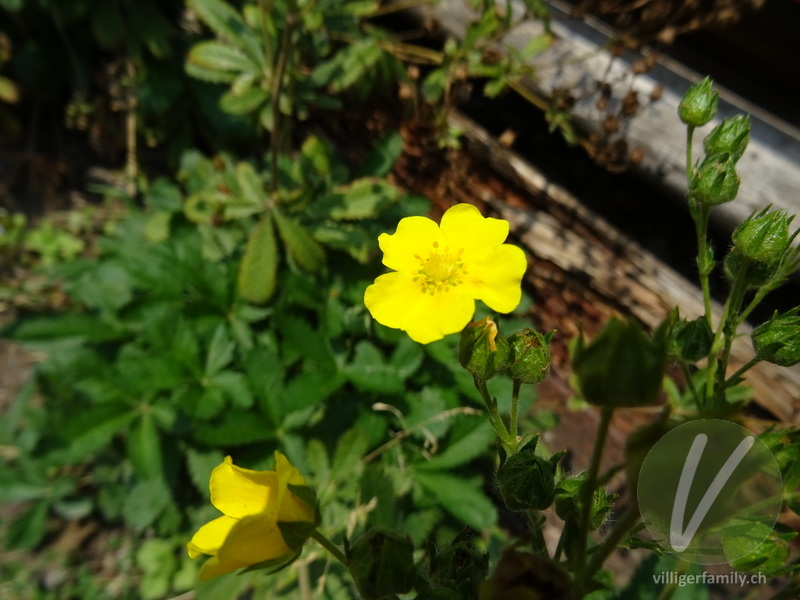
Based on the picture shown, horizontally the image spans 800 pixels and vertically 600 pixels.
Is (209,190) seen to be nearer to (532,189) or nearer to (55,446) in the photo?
(55,446)

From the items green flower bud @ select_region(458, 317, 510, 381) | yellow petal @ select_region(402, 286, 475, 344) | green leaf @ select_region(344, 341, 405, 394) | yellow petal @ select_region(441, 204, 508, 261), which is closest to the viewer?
green flower bud @ select_region(458, 317, 510, 381)

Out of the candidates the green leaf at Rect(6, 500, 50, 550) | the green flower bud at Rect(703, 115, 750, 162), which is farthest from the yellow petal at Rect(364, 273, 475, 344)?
the green leaf at Rect(6, 500, 50, 550)

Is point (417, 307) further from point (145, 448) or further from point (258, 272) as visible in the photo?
point (145, 448)

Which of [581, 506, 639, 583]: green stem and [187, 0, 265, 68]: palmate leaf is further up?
[581, 506, 639, 583]: green stem

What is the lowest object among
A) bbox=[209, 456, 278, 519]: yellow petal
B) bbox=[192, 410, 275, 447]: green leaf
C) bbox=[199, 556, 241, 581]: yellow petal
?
bbox=[192, 410, 275, 447]: green leaf

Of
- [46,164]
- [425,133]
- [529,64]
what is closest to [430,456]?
[425,133]

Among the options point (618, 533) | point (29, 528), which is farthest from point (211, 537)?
point (29, 528)

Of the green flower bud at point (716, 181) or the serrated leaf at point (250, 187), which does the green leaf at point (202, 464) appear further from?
the green flower bud at point (716, 181)

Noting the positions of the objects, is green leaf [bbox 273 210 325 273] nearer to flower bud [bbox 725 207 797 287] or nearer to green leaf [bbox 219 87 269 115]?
green leaf [bbox 219 87 269 115]
